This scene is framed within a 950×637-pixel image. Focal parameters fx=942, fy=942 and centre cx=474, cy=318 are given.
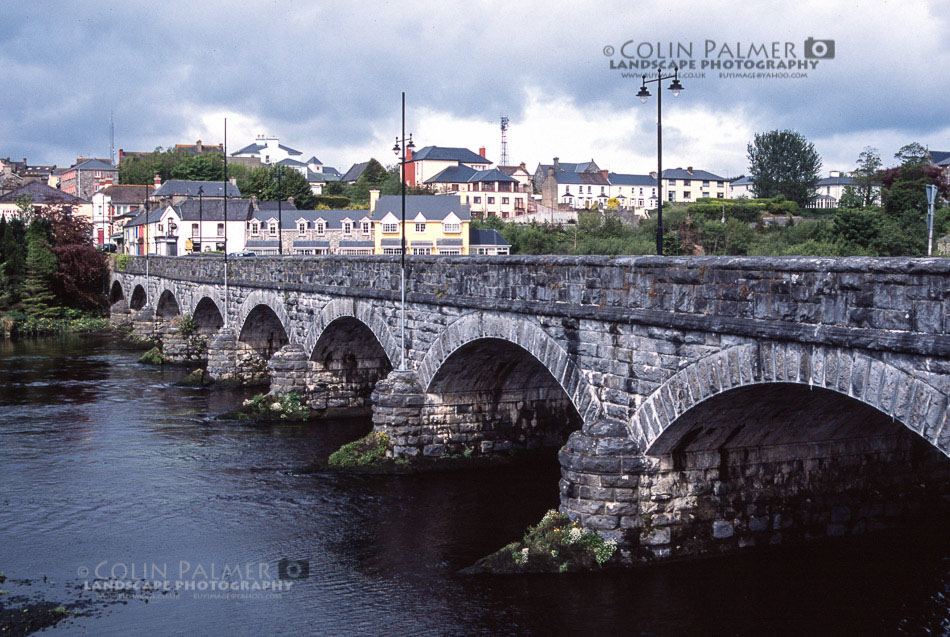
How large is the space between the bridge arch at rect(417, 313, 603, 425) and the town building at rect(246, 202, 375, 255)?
54.1m

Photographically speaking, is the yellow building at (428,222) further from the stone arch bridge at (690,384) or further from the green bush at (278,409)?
the stone arch bridge at (690,384)

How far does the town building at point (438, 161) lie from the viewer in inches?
4547

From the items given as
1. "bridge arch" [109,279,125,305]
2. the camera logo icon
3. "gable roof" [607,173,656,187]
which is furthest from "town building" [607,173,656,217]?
the camera logo icon

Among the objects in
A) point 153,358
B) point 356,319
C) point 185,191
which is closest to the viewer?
point 356,319

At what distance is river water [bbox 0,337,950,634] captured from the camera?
44.1 ft

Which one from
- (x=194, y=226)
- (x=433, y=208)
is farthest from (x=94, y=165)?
(x=433, y=208)

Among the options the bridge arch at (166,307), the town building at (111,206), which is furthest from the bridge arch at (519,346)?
the town building at (111,206)

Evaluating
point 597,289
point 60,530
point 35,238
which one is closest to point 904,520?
point 597,289

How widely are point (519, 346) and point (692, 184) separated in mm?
94293

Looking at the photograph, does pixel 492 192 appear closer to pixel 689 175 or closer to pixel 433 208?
pixel 689 175

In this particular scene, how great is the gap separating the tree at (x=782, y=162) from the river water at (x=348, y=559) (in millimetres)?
66067

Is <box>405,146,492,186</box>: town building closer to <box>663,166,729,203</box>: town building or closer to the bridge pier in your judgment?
<box>663,166,729,203</box>: town building

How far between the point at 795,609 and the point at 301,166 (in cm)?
14754

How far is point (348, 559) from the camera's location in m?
16.1
